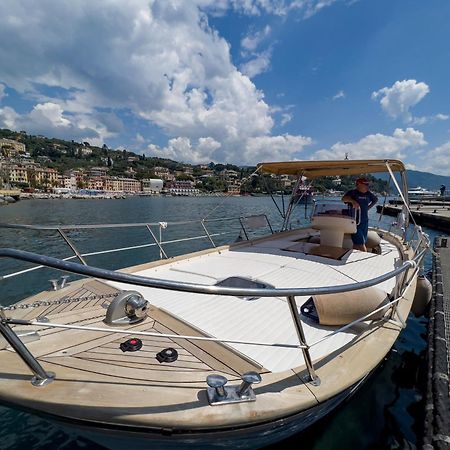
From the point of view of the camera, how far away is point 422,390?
430 cm

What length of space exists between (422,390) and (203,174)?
614 ft

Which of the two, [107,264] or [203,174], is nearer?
[107,264]

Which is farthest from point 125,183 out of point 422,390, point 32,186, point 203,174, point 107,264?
point 422,390

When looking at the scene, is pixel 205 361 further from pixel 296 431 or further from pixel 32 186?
pixel 32 186

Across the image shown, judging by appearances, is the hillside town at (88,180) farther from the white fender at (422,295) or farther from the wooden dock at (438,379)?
the wooden dock at (438,379)

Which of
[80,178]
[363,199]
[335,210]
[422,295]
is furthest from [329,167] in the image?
[80,178]

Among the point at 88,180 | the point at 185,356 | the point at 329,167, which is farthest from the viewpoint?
the point at 88,180

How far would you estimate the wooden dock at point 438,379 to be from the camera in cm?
292

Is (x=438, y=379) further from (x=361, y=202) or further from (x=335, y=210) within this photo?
(x=361, y=202)

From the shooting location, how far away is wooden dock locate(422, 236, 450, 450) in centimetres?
292

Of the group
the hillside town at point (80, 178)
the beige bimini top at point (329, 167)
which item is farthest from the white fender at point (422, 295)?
the hillside town at point (80, 178)

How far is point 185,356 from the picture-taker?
7.86ft

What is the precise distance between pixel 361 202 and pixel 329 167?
4.84ft

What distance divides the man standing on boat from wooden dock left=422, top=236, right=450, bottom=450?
204cm
